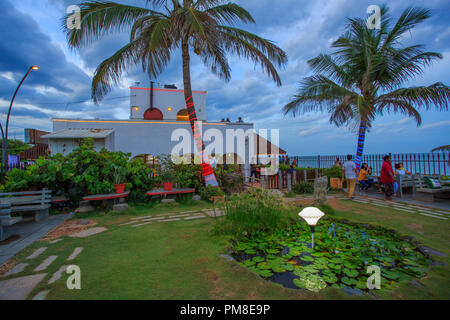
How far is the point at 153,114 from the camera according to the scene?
1869cm

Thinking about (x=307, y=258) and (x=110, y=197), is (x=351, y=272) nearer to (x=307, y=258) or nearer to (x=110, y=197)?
(x=307, y=258)

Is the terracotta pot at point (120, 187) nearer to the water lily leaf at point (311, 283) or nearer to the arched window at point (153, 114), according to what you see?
the water lily leaf at point (311, 283)

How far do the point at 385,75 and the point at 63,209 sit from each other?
43.0 feet

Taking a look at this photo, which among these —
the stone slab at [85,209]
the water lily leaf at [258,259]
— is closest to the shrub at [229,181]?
the stone slab at [85,209]

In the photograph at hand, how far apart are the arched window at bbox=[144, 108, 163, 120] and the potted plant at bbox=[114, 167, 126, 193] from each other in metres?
13.0

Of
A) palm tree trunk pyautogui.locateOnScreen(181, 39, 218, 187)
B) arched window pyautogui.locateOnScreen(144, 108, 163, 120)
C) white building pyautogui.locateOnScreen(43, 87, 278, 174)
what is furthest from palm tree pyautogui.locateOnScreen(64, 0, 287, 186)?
arched window pyautogui.locateOnScreen(144, 108, 163, 120)

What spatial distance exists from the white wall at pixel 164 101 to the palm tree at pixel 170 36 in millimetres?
10709

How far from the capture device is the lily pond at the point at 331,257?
8.29ft

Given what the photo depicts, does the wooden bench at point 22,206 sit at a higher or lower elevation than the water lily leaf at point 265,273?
higher

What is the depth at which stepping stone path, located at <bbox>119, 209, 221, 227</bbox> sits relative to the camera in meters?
5.04

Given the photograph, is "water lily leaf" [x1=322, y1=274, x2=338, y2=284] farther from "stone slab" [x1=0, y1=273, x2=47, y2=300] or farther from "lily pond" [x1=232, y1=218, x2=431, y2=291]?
"stone slab" [x1=0, y1=273, x2=47, y2=300]

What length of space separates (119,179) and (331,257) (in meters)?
5.83
